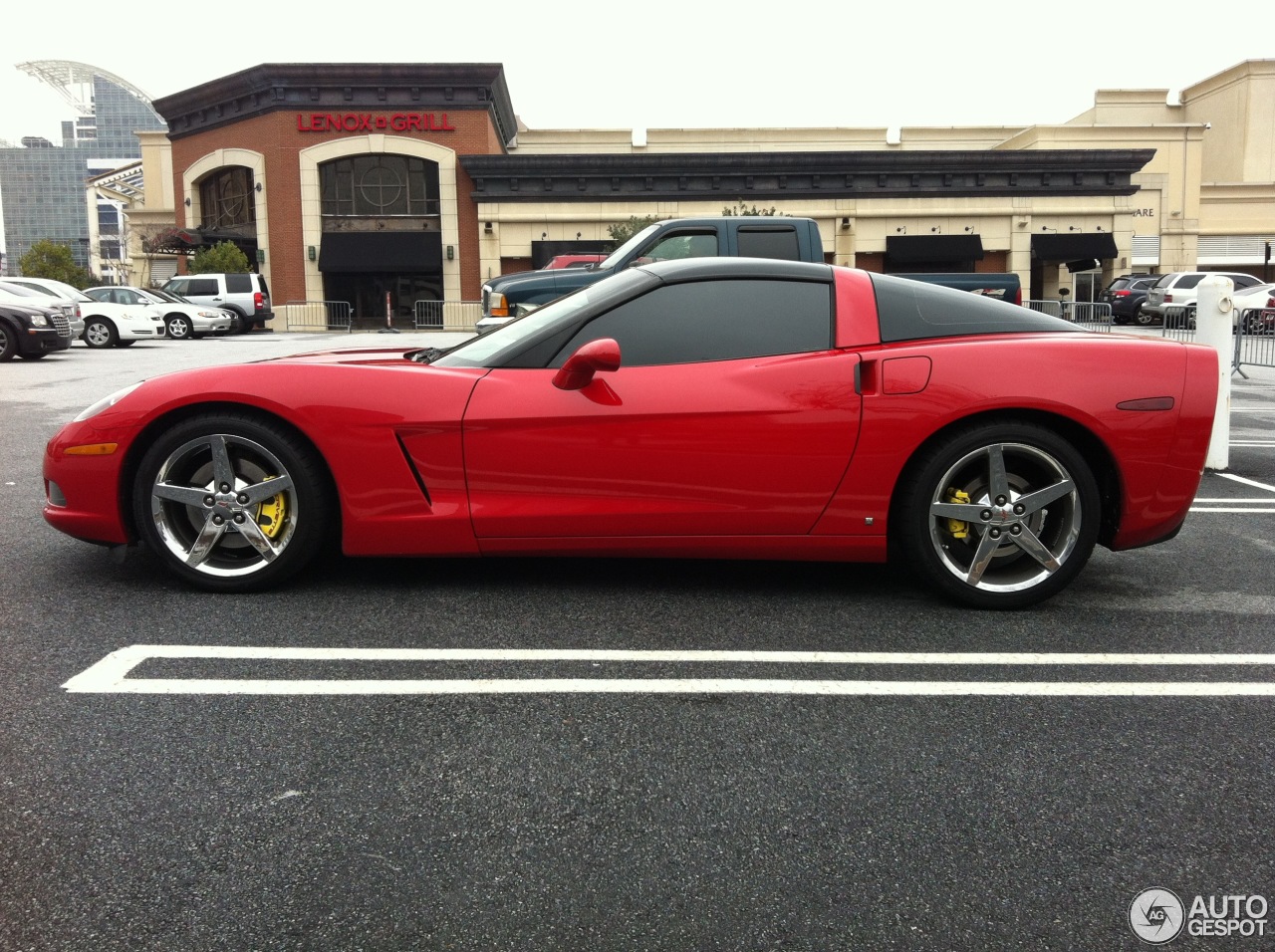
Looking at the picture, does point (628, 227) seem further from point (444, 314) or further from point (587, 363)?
point (587, 363)

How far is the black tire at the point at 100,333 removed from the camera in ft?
73.7

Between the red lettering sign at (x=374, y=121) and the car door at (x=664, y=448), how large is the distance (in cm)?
3783

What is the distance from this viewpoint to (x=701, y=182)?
3819cm

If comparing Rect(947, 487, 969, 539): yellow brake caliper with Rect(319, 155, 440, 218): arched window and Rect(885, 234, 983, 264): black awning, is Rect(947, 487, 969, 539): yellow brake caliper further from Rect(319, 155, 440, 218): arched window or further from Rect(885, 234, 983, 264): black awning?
Rect(319, 155, 440, 218): arched window

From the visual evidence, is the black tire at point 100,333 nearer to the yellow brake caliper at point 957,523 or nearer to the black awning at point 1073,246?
the yellow brake caliper at point 957,523

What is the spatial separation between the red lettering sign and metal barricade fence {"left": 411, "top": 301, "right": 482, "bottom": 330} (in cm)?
635

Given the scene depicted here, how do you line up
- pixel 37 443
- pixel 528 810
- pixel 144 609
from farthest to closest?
pixel 37 443 → pixel 144 609 → pixel 528 810

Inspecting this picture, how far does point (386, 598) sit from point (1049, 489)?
2.57 m

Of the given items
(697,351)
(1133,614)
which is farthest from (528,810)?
(1133,614)

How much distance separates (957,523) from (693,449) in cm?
108

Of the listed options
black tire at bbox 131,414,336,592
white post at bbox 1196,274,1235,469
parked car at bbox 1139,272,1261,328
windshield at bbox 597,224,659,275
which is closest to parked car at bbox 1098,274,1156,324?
parked car at bbox 1139,272,1261,328

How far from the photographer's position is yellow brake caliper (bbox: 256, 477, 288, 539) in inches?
163

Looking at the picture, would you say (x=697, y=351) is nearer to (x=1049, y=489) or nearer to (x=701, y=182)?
(x=1049, y=489)

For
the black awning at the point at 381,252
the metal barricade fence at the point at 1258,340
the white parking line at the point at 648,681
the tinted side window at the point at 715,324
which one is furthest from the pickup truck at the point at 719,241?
the black awning at the point at 381,252
